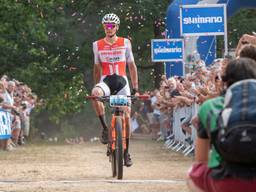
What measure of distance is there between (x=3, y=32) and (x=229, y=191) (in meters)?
32.5

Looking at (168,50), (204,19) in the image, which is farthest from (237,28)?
(204,19)

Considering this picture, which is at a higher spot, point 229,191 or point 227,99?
point 227,99

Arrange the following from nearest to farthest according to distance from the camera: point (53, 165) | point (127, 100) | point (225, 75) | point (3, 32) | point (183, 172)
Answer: point (225, 75) < point (127, 100) < point (183, 172) < point (53, 165) < point (3, 32)

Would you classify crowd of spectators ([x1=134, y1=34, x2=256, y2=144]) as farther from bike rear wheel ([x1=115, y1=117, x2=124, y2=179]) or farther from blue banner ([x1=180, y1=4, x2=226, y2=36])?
bike rear wheel ([x1=115, y1=117, x2=124, y2=179])

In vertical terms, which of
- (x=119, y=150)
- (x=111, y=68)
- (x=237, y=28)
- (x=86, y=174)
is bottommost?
(x=86, y=174)

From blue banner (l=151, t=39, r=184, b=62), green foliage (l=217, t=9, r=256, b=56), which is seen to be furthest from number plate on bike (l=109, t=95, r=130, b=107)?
green foliage (l=217, t=9, r=256, b=56)

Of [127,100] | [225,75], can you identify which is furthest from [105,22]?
[225,75]

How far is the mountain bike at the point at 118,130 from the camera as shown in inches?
487

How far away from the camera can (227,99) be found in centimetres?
554

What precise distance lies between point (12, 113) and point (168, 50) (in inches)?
170

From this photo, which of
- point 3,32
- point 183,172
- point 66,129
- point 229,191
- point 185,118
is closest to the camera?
point 229,191

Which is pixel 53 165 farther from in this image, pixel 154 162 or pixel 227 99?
pixel 227 99

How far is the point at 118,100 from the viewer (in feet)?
41.1

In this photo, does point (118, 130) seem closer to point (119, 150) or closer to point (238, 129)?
point (119, 150)
